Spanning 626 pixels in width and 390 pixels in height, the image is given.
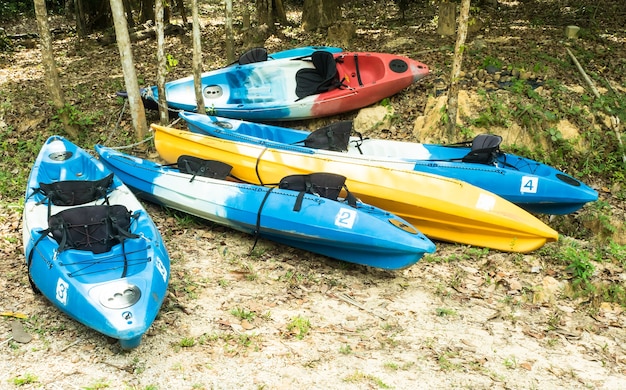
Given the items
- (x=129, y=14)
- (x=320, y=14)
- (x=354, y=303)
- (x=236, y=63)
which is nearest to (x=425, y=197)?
(x=354, y=303)

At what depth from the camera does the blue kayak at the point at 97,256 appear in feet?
13.3

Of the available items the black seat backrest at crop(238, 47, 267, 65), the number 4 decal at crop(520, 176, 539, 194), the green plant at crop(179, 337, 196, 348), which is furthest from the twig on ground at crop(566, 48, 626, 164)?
the green plant at crop(179, 337, 196, 348)

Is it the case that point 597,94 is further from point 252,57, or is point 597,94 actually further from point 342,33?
point 252,57

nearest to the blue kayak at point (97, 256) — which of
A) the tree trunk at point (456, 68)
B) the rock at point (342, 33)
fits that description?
the tree trunk at point (456, 68)

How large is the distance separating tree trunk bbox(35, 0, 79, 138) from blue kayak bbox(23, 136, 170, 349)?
226 cm

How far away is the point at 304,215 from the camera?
545 centimetres

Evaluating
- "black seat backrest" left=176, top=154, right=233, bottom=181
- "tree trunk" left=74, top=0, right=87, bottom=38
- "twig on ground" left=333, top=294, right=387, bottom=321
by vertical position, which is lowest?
"twig on ground" left=333, top=294, right=387, bottom=321

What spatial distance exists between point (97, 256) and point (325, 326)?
202 cm

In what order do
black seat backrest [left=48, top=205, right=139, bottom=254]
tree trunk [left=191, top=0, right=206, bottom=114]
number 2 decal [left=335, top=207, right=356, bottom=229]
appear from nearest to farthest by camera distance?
black seat backrest [left=48, top=205, right=139, bottom=254] < number 2 decal [left=335, top=207, right=356, bottom=229] < tree trunk [left=191, top=0, right=206, bottom=114]

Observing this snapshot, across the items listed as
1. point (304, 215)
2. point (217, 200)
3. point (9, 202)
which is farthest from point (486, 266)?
point (9, 202)

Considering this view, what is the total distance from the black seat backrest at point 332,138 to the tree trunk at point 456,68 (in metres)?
1.41

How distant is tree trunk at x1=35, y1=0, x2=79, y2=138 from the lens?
23.3 ft

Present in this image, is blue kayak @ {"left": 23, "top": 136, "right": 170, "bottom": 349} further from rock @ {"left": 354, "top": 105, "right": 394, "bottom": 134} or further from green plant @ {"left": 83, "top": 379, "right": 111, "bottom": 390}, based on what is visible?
rock @ {"left": 354, "top": 105, "right": 394, "bottom": 134}

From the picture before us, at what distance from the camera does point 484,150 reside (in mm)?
6562
